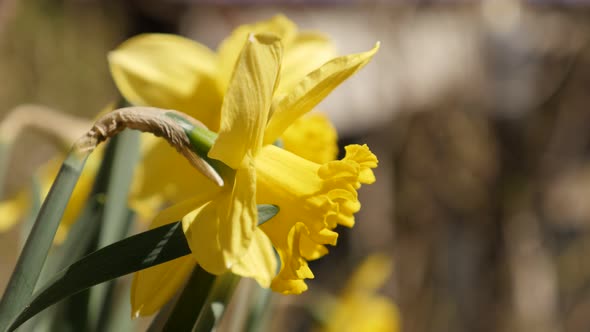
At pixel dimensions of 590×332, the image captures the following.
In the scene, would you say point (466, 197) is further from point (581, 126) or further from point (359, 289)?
point (359, 289)

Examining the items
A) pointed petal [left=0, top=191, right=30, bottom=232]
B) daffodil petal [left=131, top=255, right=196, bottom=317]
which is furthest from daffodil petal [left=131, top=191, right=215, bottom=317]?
pointed petal [left=0, top=191, right=30, bottom=232]

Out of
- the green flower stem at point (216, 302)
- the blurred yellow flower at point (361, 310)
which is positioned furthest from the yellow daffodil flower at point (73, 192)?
the blurred yellow flower at point (361, 310)

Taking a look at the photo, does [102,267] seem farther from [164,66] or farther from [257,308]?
[164,66]

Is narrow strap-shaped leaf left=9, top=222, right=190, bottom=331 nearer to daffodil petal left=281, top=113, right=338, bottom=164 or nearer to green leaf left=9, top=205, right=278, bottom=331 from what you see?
green leaf left=9, top=205, right=278, bottom=331

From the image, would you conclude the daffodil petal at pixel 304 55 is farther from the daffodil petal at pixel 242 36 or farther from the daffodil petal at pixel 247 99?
the daffodil petal at pixel 247 99

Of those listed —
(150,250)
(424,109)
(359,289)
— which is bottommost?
(150,250)

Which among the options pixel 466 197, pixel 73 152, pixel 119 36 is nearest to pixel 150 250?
pixel 73 152

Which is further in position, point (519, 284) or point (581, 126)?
point (581, 126)
